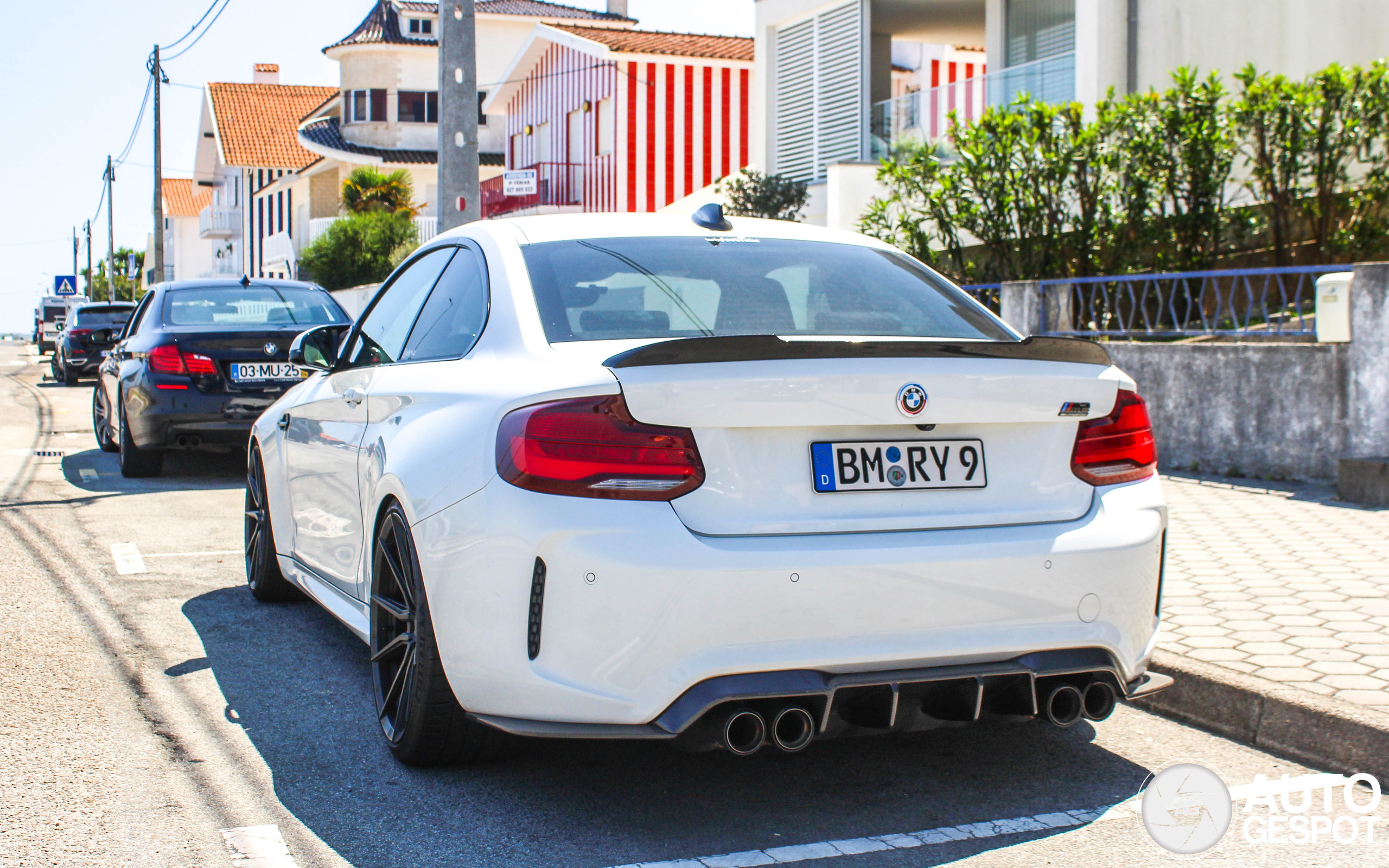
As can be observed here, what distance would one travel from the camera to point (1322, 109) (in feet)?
32.7

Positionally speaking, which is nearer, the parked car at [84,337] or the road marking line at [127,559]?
the road marking line at [127,559]

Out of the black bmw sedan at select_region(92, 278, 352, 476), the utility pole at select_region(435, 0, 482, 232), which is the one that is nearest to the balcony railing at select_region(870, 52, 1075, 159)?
the utility pole at select_region(435, 0, 482, 232)

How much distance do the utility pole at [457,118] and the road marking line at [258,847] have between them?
→ 32.2 ft

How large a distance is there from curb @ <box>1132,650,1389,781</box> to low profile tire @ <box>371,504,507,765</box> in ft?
7.39

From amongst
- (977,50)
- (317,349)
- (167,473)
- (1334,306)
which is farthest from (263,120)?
(317,349)

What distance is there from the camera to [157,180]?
120 feet

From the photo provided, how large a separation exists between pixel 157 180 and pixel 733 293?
119 feet

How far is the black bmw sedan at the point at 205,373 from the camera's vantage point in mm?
10094

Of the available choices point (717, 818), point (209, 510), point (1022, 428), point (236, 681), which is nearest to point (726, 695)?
point (717, 818)

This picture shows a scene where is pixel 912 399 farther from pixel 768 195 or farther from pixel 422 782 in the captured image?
pixel 768 195

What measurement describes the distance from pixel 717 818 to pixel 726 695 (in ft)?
1.88

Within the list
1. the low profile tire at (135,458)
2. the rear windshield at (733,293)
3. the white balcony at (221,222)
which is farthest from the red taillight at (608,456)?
the white balcony at (221,222)

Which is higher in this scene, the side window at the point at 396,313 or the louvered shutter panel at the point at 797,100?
the louvered shutter panel at the point at 797,100

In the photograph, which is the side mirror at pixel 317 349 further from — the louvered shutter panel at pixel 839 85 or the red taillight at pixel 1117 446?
the louvered shutter panel at pixel 839 85
